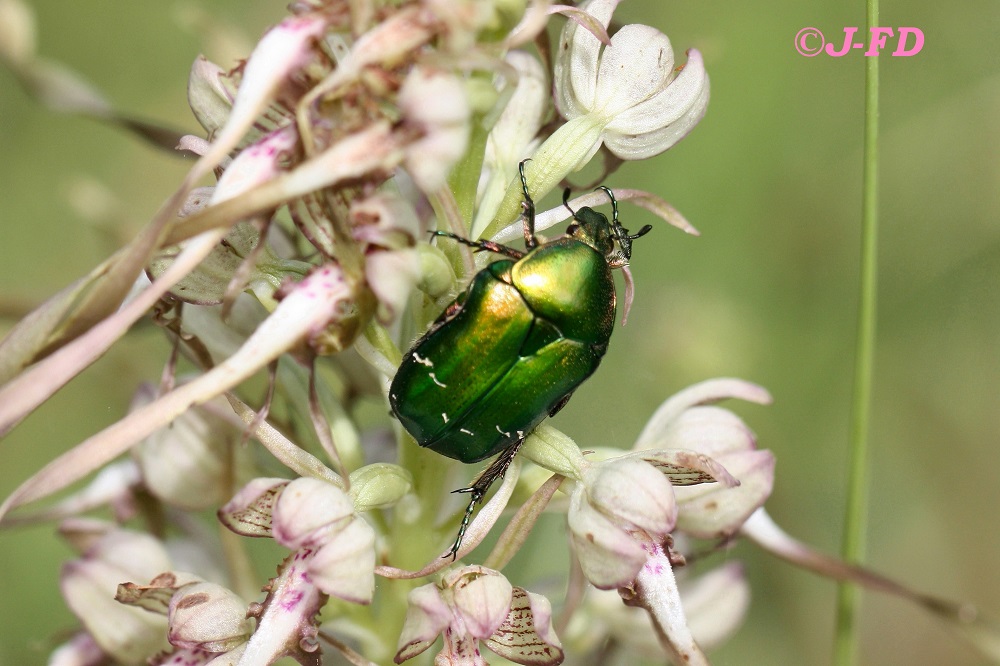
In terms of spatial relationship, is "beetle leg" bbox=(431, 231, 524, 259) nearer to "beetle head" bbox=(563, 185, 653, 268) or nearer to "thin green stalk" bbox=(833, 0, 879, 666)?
"beetle head" bbox=(563, 185, 653, 268)

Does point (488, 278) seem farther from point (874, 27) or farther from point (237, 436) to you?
point (874, 27)

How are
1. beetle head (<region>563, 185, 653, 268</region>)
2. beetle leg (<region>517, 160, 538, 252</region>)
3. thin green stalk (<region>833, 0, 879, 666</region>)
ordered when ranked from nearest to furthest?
beetle leg (<region>517, 160, 538, 252</region>) → beetle head (<region>563, 185, 653, 268</region>) → thin green stalk (<region>833, 0, 879, 666</region>)

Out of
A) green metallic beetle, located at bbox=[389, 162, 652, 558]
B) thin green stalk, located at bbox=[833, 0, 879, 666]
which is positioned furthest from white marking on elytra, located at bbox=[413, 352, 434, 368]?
thin green stalk, located at bbox=[833, 0, 879, 666]

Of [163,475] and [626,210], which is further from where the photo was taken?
[626,210]

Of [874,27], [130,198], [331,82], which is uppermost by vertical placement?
[874,27]

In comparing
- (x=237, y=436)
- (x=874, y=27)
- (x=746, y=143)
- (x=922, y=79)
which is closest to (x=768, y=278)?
(x=746, y=143)

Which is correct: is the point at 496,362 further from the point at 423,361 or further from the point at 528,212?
the point at 528,212
